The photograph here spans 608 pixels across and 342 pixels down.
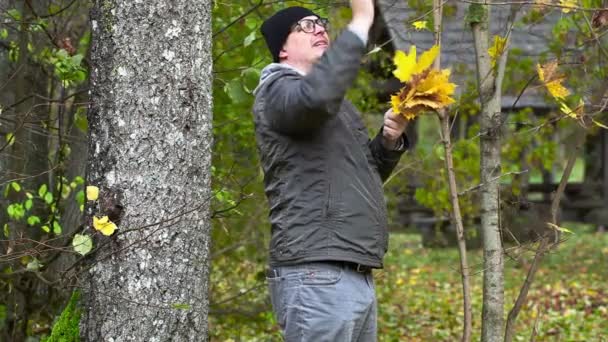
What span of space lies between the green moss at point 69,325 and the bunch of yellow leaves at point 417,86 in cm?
151

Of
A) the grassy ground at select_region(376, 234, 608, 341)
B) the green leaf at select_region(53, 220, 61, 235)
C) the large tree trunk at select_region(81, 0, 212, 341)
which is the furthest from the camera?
the grassy ground at select_region(376, 234, 608, 341)

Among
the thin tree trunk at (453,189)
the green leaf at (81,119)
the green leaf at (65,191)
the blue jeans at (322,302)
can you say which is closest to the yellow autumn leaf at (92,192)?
the blue jeans at (322,302)

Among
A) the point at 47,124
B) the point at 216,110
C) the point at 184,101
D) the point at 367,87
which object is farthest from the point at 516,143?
the point at 184,101

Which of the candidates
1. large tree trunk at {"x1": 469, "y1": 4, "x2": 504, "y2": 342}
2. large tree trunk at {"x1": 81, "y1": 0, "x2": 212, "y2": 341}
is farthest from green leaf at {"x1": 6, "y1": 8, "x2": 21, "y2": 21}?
large tree trunk at {"x1": 469, "y1": 4, "x2": 504, "y2": 342}

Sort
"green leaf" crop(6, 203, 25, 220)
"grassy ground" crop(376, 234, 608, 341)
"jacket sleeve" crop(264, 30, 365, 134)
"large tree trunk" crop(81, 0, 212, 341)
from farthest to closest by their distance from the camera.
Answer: "grassy ground" crop(376, 234, 608, 341)
"green leaf" crop(6, 203, 25, 220)
"large tree trunk" crop(81, 0, 212, 341)
"jacket sleeve" crop(264, 30, 365, 134)

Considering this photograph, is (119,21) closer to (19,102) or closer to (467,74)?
(19,102)

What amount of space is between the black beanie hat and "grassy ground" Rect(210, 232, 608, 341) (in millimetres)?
1763

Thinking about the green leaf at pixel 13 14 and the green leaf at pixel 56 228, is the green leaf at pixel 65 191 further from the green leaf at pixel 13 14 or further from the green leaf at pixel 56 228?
the green leaf at pixel 13 14

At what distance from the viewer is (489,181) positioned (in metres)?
4.52

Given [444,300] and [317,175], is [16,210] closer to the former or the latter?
[317,175]

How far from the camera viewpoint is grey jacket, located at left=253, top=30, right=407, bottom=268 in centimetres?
302

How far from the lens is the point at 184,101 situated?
3623mm

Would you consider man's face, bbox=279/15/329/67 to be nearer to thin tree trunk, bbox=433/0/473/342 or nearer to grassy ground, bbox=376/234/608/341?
thin tree trunk, bbox=433/0/473/342

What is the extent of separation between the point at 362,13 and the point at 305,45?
29 cm
